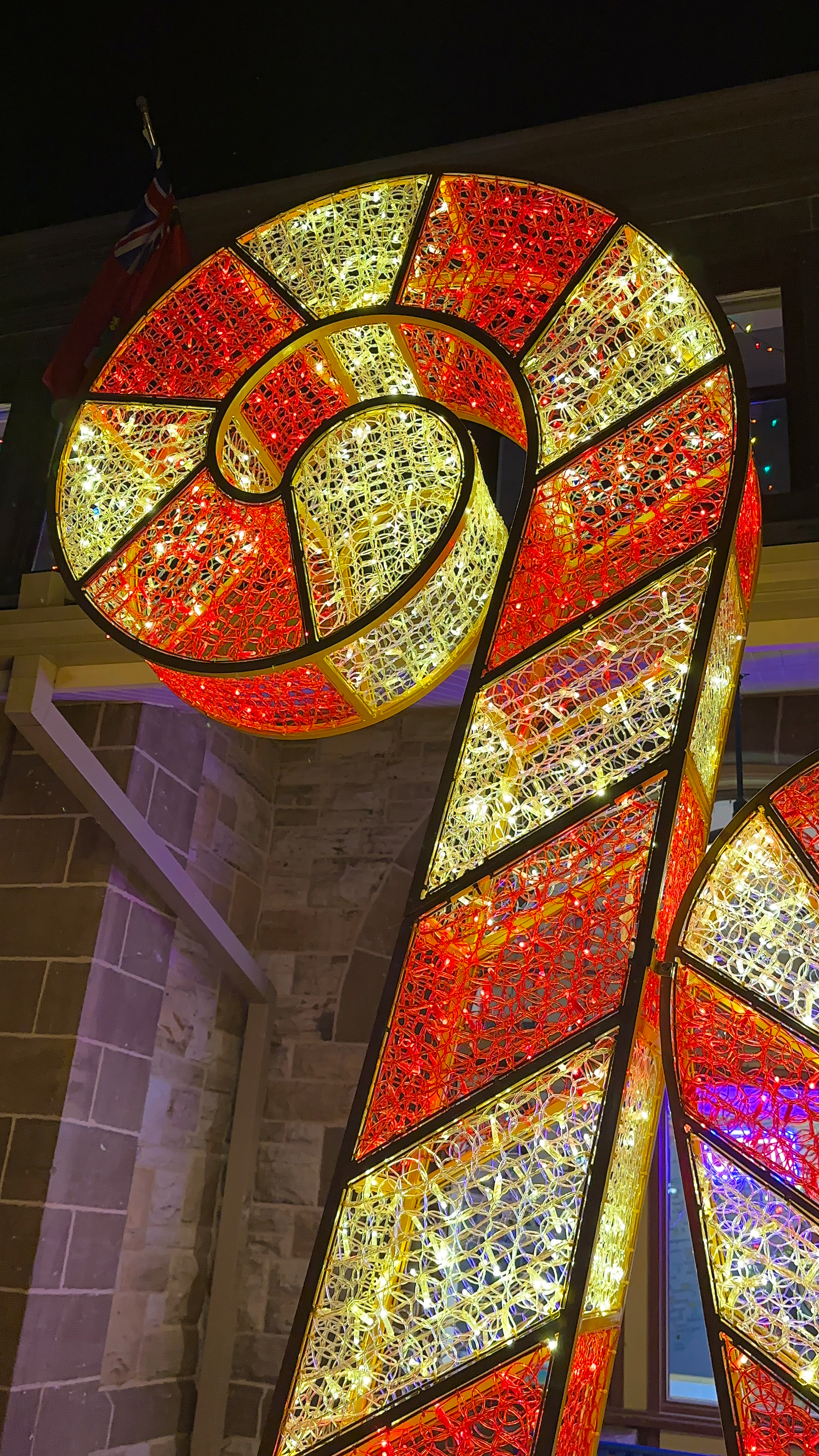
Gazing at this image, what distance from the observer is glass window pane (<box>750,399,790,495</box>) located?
13.6 ft

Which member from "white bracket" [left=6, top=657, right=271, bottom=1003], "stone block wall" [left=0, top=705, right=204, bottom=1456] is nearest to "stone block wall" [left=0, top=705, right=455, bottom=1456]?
"stone block wall" [left=0, top=705, right=204, bottom=1456]

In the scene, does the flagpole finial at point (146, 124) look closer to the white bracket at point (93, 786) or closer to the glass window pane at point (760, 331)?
the white bracket at point (93, 786)

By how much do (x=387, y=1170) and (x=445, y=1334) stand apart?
0.66 feet

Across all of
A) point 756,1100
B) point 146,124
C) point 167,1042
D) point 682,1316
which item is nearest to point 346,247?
point 756,1100

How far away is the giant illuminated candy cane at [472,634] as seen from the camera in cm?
145

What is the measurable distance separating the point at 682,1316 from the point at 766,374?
136 inches

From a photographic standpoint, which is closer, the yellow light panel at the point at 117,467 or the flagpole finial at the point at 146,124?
the yellow light panel at the point at 117,467

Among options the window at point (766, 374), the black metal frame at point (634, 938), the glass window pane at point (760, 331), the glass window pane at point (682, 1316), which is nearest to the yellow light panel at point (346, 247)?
the black metal frame at point (634, 938)

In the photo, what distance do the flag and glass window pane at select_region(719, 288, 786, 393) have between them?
202 cm

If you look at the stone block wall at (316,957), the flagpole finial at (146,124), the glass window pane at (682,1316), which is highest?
the flagpole finial at (146,124)

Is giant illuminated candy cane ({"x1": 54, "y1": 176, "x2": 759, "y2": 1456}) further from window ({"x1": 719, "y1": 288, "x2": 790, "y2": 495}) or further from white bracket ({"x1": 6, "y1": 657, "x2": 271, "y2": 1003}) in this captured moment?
window ({"x1": 719, "y1": 288, "x2": 790, "y2": 495})

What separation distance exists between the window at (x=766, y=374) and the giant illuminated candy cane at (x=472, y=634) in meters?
2.22

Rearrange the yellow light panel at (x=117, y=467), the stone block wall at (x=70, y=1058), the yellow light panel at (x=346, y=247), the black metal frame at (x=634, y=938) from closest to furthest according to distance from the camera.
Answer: the black metal frame at (x=634, y=938) → the yellow light panel at (x=117, y=467) → the yellow light panel at (x=346, y=247) → the stone block wall at (x=70, y=1058)

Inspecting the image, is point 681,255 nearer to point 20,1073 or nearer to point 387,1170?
point 387,1170
